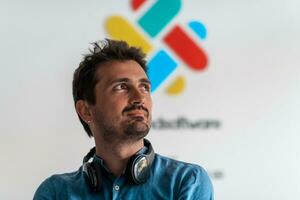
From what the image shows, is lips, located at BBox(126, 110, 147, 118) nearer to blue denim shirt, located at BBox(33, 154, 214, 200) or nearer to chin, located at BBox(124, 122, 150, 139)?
chin, located at BBox(124, 122, 150, 139)

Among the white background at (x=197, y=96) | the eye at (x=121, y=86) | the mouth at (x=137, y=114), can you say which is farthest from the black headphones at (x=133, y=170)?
the white background at (x=197, y=96)

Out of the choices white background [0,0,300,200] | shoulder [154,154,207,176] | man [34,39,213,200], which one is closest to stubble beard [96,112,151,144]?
man [34,39,213,200]

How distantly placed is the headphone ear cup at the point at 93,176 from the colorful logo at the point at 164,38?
0.81 m

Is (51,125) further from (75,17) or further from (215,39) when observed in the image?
(215,39)

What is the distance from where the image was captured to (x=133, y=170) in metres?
1.41

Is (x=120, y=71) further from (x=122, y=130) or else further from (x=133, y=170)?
(x=133, y=170)

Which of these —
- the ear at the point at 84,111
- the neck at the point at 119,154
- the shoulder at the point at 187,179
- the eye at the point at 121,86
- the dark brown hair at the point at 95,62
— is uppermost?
the dark brown hair at the point at 95,62

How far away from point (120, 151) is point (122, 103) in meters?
0.17

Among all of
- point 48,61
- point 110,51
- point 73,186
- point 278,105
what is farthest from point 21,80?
point 278,105

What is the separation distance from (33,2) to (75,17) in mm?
224

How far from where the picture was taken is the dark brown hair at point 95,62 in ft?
5.30

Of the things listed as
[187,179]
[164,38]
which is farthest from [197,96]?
[187,179]

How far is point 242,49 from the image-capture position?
2.22 meters

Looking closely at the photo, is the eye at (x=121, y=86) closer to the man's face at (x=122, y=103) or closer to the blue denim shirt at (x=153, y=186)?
the man's face at (x=122, y=103)
